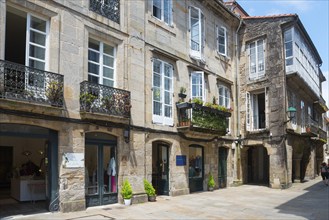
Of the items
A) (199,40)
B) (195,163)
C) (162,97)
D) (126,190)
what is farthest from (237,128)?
(126,190)

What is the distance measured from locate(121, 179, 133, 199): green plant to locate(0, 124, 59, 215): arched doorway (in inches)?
93.4

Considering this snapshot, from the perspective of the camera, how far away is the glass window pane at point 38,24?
31.1 feet

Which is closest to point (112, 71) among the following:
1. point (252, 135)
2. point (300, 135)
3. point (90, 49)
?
point (90, 49)

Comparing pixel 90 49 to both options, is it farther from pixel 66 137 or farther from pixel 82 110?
pixel 66 137

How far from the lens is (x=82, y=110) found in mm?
9906

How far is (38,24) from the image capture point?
9625 mm

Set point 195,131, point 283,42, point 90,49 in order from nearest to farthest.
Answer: point 90,49
point 195,131
point 283,42

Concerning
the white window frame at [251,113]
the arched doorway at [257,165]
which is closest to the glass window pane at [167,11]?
the white window frame at [251,113]

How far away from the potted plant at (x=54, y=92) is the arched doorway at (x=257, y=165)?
14.3 metres

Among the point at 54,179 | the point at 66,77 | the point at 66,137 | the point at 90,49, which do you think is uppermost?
the point at 90,49

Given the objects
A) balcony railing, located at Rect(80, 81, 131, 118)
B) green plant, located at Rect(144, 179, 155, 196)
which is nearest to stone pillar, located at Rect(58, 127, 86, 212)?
balcony railing, located at Rect(80, 81, 131, 118)

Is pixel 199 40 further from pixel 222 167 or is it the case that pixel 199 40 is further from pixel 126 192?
pixel 126 192

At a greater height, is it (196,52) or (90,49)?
(196,52)

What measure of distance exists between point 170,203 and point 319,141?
17179 millimetres
